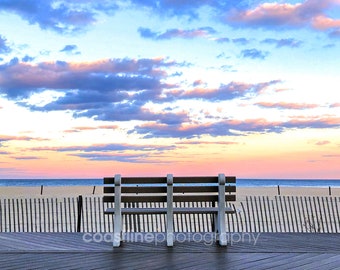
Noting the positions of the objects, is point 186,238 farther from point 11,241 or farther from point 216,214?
point 11,241

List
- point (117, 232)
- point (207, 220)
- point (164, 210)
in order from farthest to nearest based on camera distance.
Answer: point (207, 220) < point (164, 210) < point (117, 232)

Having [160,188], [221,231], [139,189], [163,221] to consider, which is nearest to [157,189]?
[160,188]

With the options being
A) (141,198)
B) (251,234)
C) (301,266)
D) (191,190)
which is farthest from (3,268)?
(251,234)

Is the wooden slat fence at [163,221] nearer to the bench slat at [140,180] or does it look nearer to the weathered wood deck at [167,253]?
the weathered wood deck at [167,253]

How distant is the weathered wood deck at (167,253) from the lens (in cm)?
689

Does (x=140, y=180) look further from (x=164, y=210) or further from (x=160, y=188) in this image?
(x=164, y=210)

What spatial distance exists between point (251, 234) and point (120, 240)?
2672 millimetres

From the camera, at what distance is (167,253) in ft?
25.7

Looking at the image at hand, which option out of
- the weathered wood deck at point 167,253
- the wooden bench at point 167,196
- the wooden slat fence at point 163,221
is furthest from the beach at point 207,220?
the weathered wood deck at point 167,253

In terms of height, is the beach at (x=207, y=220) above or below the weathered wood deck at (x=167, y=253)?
above

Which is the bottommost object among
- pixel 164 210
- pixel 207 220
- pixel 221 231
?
pixel 221 231

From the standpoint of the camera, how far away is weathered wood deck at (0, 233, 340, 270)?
271 inches

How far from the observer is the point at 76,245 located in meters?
8.61

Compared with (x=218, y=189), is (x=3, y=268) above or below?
below
